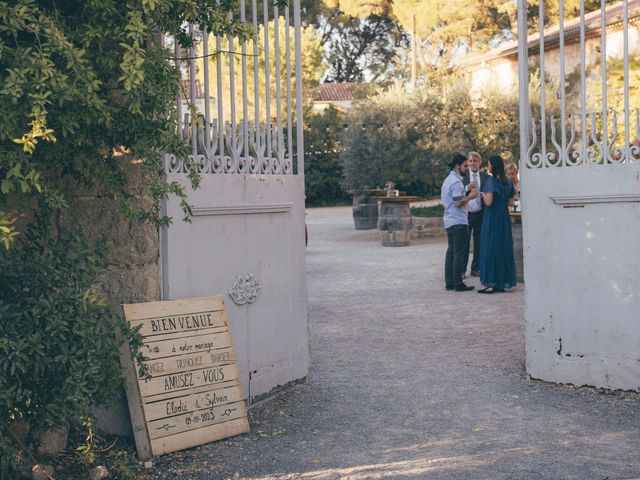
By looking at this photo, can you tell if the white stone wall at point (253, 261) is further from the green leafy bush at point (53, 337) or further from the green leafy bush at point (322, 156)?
the green leafy bush at point (322, 156)

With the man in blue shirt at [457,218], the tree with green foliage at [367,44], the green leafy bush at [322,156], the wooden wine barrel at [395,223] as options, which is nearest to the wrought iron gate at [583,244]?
the man in blue shirt at [457,218]

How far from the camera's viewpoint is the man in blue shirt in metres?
11.5

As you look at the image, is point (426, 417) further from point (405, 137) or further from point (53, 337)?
point (405, 137)

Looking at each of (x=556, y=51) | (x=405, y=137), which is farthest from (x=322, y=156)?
(x=405, y=137)

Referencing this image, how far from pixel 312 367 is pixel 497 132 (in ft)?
62.8

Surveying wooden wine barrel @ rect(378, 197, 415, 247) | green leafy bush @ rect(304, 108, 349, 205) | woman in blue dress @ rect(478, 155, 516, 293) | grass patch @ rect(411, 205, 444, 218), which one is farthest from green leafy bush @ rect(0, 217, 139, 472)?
green leafy bush @ rect(304, 108, 349, 205)

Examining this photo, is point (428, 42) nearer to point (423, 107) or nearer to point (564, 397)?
point (423, 107)

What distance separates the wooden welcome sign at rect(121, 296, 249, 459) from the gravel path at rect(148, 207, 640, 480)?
112mm

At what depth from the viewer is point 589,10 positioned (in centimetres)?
3797

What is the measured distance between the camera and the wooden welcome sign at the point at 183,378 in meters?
4.93

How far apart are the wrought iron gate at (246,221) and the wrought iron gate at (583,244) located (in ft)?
5.58

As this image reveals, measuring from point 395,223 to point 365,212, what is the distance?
15.8ft

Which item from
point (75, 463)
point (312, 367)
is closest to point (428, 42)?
point (312, 367)

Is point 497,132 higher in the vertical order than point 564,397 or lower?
higher
